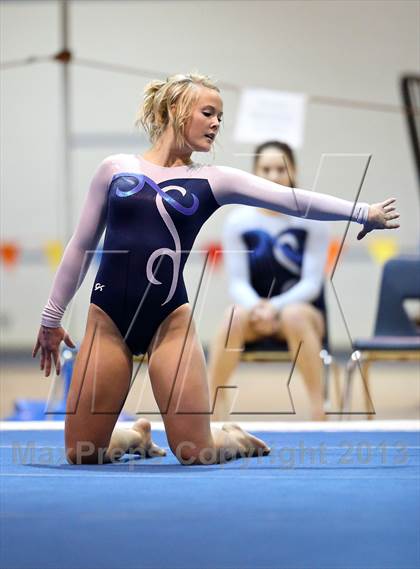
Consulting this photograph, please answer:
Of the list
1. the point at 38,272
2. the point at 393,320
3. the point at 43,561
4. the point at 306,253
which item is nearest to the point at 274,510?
the point at 43,561

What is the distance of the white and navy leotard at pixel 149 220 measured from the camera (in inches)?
74.8

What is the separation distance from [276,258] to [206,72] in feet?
11.1

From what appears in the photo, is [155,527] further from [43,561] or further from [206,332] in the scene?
[206,332]

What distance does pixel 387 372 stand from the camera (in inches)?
265

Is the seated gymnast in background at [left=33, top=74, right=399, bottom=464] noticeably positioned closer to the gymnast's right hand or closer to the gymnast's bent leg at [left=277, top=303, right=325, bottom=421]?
the gymnast's right hand

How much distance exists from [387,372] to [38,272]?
242 cm

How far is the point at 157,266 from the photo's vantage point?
1.91m

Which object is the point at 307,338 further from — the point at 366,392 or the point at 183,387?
the point at 183,387

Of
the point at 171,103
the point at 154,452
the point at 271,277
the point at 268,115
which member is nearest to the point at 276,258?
the point at 271,277

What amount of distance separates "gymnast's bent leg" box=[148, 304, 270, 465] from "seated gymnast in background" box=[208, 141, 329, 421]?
1.36 meters

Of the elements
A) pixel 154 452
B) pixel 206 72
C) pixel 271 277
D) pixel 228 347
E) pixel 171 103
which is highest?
pixel 206 72

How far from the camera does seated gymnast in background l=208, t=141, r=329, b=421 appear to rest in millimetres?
3395

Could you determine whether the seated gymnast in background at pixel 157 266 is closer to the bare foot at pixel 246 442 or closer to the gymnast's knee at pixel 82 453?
the gymnast's knee at pixel 82 453

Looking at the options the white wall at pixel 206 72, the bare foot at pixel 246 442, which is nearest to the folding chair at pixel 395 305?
the bare foot at pixel 246 442
